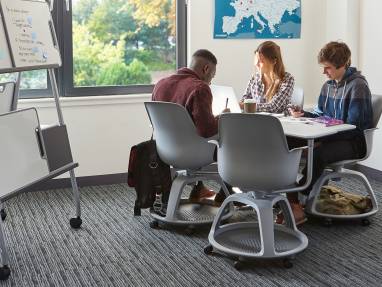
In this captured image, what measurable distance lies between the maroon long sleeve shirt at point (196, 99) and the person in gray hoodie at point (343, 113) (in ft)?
2.15

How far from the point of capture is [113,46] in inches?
198

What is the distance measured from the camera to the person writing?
4.11 metres

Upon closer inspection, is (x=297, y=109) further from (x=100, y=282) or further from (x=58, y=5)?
(x=58, y=5)

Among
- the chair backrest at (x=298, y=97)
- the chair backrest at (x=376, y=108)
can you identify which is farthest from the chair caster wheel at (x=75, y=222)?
the chair backrest at (x=376, y=108)

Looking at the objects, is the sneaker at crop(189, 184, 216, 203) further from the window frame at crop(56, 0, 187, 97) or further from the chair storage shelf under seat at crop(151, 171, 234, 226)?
the window frame at crop(56, 0, 187, 97)

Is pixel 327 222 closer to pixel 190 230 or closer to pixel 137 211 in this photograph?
pixel 190 230

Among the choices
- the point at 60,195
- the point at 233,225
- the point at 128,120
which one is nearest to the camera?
the point at 233,225

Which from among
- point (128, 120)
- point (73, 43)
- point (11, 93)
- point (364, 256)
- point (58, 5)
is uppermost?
point (58, 5)

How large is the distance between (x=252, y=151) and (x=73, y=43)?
241cm

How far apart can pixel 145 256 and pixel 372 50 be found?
2914 mm

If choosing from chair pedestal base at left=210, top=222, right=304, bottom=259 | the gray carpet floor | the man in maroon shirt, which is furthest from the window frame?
chair pedestal base at left=210, top=222, right=304, bottom=259

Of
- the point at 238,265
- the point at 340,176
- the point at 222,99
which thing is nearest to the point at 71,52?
the point at 222,99

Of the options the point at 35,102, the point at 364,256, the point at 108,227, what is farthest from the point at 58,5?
the point at 364,256

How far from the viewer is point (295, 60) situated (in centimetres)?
555
